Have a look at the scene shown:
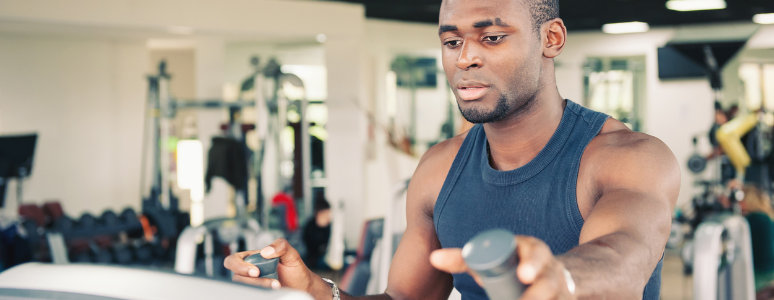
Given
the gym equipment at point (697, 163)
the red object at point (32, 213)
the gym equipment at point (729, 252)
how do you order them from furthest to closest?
the gym equipment at point (697, 163)
the red object at point (32, 213)
the gym equipment at point (729, 252)

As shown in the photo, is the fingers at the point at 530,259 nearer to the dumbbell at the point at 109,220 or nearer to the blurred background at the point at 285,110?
the blurred background at the point at 285,110

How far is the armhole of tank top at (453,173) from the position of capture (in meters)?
1.31

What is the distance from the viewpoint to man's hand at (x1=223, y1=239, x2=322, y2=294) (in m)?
1.07

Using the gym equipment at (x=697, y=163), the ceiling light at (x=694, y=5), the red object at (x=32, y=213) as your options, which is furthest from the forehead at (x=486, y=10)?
the gym equipment at (x=697, y=163)

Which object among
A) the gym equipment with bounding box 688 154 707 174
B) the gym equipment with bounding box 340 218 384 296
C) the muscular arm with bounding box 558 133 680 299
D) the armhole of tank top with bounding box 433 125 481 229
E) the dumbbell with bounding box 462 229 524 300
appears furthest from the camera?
the gym equipment with bounding box 688 154 707 174

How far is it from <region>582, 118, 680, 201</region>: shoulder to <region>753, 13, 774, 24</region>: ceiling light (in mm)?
8453

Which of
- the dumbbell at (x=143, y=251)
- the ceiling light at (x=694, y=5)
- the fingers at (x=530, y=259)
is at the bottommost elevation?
the dumbbell at (x=143, y=251)

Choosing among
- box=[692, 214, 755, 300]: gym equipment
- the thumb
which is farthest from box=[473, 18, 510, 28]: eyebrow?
box=[692, 214, 755, 300]: gym equipment

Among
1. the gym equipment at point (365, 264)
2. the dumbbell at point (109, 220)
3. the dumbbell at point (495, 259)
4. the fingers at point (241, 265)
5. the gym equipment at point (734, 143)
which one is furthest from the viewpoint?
the gym equipment at point (734, 143)

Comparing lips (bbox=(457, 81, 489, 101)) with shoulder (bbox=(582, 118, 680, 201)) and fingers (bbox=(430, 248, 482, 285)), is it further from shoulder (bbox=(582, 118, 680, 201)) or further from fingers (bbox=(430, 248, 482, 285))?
fingers (bbox=(430, 248, 482, 285))

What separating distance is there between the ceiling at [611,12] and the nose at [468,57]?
20.0ft

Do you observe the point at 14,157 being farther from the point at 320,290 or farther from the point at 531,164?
the point at 531,164

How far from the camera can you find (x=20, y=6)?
524 centimetres

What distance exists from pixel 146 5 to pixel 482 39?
5.28 m
